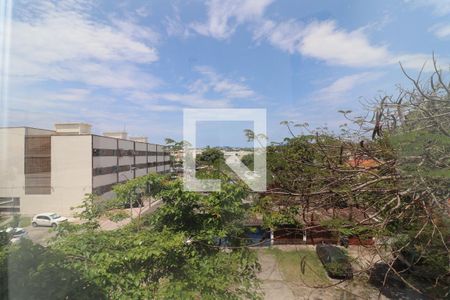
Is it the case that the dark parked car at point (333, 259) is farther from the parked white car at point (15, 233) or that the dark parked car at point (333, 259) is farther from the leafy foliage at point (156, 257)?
the parked white car at point (15, 233)

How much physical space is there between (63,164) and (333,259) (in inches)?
203

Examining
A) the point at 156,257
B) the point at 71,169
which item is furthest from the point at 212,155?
the point at 71,169

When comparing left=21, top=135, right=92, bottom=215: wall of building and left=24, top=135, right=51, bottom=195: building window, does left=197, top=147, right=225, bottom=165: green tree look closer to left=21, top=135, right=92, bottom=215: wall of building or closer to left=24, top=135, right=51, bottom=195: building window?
left=24, top=135, right=51, bottom=195: building window

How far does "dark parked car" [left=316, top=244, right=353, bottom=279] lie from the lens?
1557 mm

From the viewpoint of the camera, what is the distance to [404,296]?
2230 millimetres

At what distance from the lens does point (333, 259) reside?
7.84 ft

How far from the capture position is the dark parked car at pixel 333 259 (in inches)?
61.3

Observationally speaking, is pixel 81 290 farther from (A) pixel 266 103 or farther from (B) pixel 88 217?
(A) pixel 266 103

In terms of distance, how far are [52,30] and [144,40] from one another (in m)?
0.40

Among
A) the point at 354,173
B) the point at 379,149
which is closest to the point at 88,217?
the point at 354,173

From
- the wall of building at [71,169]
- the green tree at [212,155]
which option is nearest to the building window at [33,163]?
the green tree at [212,155]

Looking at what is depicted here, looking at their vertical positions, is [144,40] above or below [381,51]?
above

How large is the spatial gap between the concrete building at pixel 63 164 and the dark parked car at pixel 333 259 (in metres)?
1.44

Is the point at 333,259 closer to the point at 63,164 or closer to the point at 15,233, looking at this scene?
the point at 15,233
